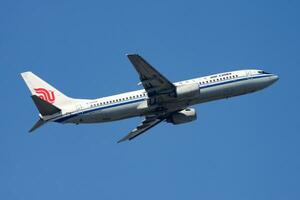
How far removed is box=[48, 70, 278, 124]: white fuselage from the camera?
8181 cm

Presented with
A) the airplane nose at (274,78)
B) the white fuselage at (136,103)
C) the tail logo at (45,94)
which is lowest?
the white fuselage at (136,103)

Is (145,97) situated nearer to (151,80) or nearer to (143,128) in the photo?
(151,80)

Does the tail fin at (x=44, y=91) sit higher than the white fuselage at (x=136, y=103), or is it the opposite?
the tail fin at (x=44, y=91)

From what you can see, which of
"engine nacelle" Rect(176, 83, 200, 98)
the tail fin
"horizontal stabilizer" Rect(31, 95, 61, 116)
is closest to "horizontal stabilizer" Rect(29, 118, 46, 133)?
"horizontal stabilizer" Rect(31, 95, 61, 116)

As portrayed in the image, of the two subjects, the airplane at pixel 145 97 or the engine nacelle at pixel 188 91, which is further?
the engine nacelle at pixel 188 91

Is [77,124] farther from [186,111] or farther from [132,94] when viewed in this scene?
[186,111]

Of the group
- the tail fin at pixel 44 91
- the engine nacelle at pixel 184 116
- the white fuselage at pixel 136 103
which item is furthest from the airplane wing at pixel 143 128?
the tail fin at pixel 44 91

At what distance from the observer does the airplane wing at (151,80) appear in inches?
3046

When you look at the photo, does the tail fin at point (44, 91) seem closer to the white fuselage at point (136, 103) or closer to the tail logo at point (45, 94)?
the tail logo at point (45, 94)

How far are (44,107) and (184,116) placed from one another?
1800cm

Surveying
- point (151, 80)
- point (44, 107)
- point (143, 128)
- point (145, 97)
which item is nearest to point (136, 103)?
point (145, 97)

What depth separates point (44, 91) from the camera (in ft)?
284

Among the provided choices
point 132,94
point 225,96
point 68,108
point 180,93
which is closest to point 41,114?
point 68,108

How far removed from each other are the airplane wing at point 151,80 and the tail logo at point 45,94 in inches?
494
